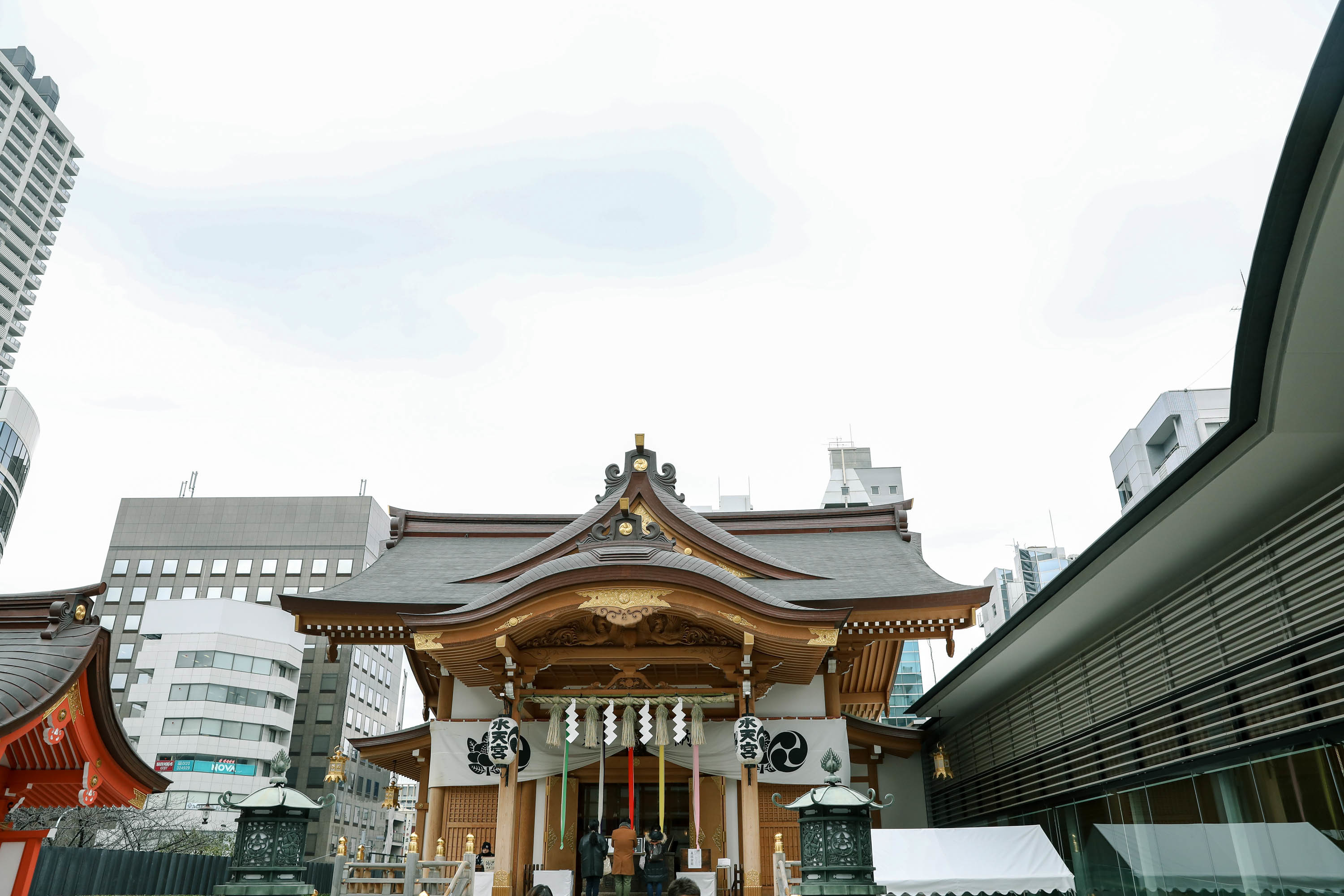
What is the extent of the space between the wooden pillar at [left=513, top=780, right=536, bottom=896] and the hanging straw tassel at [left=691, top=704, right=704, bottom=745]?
2.77m

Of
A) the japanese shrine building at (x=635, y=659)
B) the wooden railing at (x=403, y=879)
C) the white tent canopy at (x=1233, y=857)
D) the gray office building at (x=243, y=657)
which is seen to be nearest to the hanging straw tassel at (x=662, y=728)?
the japanese shrine building at (x=635, y=659)

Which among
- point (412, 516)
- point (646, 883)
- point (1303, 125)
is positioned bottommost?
point (646, 883)

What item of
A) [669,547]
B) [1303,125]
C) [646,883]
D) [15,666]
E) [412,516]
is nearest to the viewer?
[1303,125]

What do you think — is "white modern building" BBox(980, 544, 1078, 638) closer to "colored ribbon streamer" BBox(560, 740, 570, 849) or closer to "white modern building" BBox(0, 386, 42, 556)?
"colored ribbon streamer" BBox(560, 740, 570, 849)

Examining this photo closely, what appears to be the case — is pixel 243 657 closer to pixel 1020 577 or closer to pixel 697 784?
pixel 697 784

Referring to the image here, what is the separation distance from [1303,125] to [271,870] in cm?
929

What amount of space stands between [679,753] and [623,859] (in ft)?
7.47

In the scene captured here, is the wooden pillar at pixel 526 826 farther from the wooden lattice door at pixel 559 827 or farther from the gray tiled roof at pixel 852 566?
the gray tiled roof at pixel 852 566

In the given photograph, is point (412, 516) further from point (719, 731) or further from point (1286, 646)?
point (1286, 646)

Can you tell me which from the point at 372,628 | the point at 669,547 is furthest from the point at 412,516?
the point at 669,547

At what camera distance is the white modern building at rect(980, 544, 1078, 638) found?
257 feet

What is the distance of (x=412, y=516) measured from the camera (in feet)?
66.2

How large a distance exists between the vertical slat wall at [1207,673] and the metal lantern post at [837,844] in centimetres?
380

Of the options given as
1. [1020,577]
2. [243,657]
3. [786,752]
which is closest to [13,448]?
[243,657]
